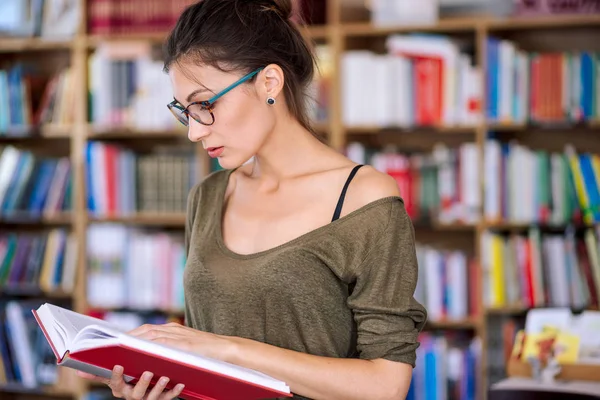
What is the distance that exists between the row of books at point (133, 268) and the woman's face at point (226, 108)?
2315mm

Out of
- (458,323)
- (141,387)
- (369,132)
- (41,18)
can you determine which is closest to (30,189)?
(41,18)

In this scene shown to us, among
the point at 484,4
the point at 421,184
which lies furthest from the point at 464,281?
Result: the point at 484,4

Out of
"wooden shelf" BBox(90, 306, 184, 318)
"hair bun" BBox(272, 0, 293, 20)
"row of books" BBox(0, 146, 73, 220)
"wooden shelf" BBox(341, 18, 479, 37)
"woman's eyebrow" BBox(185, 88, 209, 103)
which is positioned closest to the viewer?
"woman's eyebrow" BBox(185, 88, 209, 103)

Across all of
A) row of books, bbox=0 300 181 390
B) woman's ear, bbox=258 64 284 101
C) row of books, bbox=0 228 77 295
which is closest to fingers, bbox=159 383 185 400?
woman's ear, bbox=258 64 284 101

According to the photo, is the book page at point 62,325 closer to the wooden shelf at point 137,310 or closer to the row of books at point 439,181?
the row of books at point 439,181

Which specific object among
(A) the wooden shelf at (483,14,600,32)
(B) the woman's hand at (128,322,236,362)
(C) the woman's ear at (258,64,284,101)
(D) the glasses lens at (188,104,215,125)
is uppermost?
(A) the wooden shelf at (483,14,600,32)

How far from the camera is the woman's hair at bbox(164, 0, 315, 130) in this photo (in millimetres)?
1408

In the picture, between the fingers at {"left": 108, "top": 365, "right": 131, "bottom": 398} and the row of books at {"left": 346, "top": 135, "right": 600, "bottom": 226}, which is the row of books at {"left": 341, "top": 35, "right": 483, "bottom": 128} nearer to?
the row of books at {"left": 346, "top": 135, "right": 600, "bottom": 226}

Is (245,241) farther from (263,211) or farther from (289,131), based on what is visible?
(289,131)

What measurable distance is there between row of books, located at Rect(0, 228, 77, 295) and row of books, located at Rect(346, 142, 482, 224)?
4.69 ft

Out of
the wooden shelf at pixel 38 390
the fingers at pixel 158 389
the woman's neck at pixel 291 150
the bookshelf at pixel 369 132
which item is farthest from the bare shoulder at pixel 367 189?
the wooden shelf at pixel 38 390

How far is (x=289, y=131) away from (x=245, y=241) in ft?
0.71

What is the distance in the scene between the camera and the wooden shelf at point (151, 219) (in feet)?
12.1

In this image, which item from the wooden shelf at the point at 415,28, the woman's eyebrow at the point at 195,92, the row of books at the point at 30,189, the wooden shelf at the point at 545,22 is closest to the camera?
the woman's eyebrow at the point at 195,92
